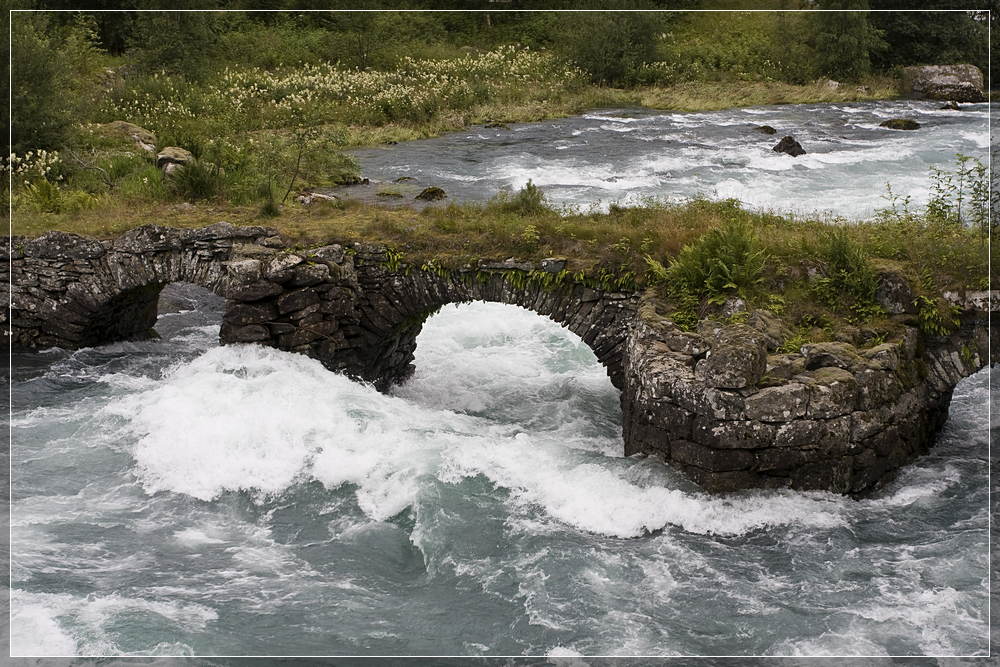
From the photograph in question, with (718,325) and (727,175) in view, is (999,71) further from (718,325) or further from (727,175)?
(718,325)

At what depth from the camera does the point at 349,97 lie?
2945 cm

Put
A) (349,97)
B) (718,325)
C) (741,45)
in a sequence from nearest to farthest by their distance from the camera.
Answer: (718,325)
(349,97)
(741,45)

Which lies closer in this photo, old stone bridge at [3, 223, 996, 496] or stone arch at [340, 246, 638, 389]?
old stone bridge at [3, 223, 996, 496]

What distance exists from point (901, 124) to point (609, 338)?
19.4 m

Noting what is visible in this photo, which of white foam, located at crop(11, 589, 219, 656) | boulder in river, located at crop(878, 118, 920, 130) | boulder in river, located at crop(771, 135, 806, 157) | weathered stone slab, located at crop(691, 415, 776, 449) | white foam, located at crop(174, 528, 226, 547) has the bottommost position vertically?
white foam, located at crop(174, 528, 226, 547)

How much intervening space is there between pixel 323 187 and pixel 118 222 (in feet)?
16.1

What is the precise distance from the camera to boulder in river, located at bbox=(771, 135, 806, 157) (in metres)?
23.9

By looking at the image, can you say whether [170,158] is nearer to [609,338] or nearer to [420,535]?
[609,338]

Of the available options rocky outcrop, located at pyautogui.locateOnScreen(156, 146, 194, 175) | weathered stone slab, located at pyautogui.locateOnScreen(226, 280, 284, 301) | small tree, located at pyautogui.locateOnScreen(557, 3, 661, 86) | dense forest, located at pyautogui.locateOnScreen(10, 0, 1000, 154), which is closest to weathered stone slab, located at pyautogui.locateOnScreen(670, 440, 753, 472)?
weathered stone slab, located at pyautogui.locateOnScreen(226, 280, 284, 301)

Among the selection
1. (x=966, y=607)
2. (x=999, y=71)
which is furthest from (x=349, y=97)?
(x=966, y=607)

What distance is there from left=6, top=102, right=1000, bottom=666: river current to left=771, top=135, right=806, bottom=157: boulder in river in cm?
1141

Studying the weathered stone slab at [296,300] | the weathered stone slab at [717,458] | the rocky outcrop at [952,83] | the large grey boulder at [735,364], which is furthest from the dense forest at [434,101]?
the weathered stone slab at [717,458]

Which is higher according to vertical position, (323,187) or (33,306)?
(323,187)

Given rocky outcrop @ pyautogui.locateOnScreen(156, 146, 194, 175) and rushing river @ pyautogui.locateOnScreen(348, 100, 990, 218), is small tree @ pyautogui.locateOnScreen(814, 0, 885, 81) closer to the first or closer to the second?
rushing river @ pyautogui.locateOnScreen(348, 100, 990, 218)
